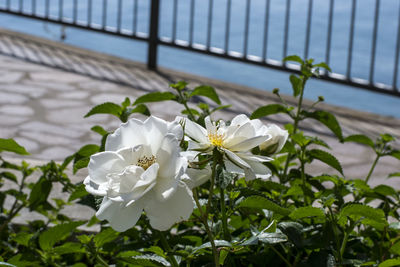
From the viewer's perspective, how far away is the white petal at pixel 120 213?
1.11m

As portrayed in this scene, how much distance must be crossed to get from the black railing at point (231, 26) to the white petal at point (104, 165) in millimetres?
4706

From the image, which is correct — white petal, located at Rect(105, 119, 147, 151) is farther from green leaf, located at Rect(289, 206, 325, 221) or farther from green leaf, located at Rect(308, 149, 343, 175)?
green leaf, located at Rect(308, 149, 343, 175)

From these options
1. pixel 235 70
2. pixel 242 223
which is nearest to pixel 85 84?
pixel 235 70

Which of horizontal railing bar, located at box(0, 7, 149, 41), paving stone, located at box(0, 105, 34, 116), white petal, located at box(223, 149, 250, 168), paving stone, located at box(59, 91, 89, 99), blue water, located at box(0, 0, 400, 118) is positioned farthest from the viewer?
blue water, located at box(0, 0, 400, 118)

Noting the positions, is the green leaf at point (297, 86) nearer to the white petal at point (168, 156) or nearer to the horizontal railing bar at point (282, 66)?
Result: the white petal at point (168, 156)

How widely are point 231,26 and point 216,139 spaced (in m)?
9.38

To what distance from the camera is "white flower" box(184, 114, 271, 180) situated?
1.22 m

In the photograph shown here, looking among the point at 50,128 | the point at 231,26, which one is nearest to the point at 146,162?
the point at 50,128

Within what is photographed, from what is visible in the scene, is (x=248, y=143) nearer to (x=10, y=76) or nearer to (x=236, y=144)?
(x=236, y=144)

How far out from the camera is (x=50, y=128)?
4875mm

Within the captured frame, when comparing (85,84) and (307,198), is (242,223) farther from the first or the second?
(85,84)

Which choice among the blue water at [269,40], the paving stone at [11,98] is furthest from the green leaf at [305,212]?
the blue water at [269,40]

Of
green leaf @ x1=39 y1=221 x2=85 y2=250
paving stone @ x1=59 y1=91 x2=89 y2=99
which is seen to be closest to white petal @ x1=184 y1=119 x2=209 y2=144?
green leaf @ x1=39 y1=221 x2=85 y2=250

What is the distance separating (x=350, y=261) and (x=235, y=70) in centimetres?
681
